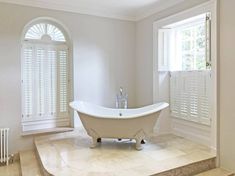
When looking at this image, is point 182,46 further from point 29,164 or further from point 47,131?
point 29,164

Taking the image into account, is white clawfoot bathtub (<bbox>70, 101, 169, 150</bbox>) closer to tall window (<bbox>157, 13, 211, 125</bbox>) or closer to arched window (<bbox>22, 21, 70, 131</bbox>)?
tall window (<bbox>157, 13, 211, 125</bbox>)

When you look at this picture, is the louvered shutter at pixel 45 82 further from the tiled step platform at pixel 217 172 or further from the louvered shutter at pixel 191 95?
the tiled step platform at pixel 217 172

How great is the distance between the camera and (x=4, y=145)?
11.1 ft

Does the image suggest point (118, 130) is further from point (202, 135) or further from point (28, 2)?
point (28, 2)

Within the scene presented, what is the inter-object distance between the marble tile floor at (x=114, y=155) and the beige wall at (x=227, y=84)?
24 cm

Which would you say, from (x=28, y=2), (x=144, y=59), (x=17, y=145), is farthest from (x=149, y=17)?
(x=17, y=145)

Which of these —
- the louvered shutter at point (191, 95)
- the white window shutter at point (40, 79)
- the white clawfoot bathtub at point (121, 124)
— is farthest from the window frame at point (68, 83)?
the louvered shutter at point (191, 95)

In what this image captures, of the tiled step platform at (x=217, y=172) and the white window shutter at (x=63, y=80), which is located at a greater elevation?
the white window shutter at (x=63, y=80)

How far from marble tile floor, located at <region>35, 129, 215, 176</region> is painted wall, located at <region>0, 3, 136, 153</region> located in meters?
0.76

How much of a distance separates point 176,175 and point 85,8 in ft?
10.7

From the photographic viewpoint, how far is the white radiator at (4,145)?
336 cm

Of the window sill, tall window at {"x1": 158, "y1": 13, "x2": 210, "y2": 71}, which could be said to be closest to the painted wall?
the window sill

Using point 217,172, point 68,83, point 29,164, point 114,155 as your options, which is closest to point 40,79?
point 68,83

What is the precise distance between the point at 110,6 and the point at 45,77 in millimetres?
1805
